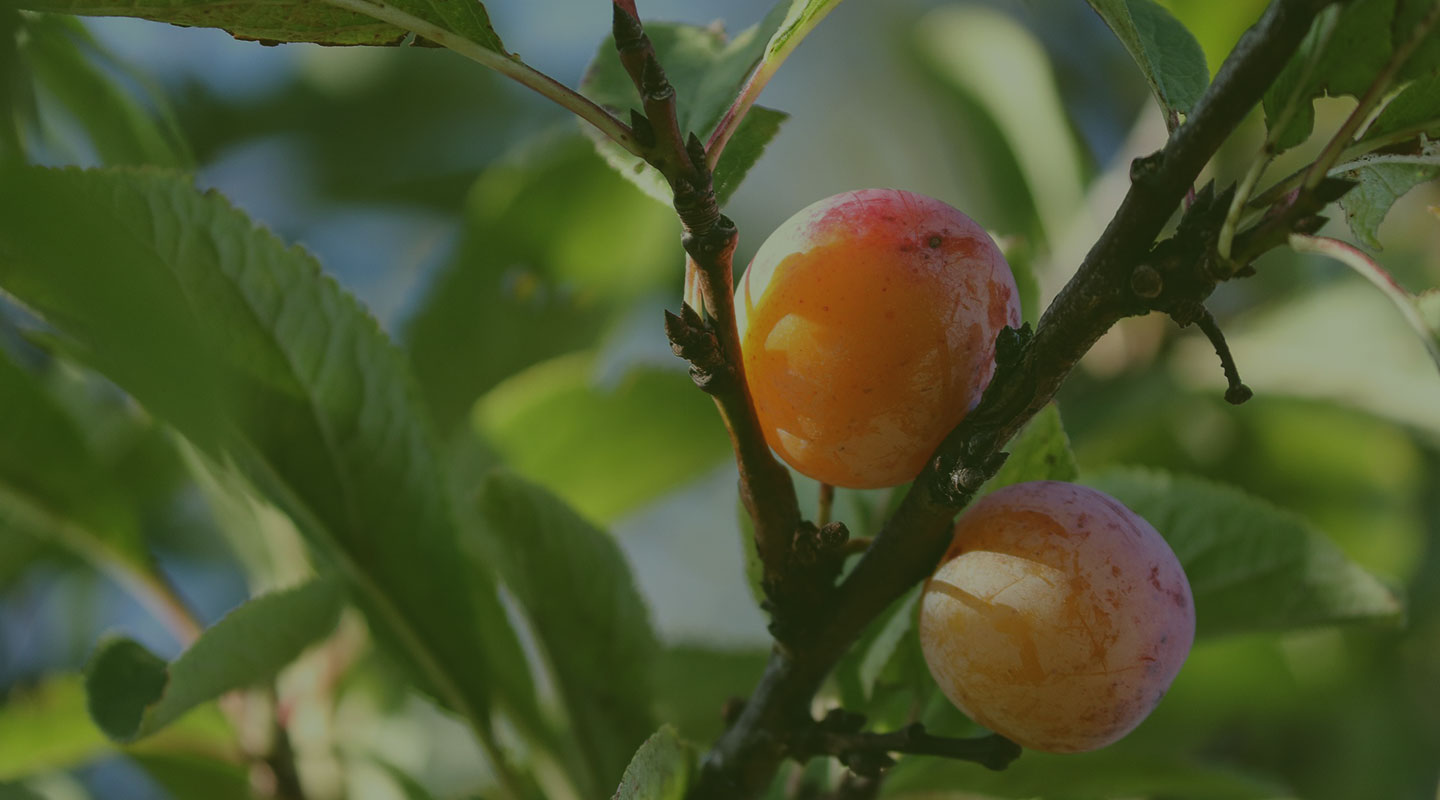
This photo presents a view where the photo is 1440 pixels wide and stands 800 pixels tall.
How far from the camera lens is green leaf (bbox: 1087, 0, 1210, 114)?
2.68 feet

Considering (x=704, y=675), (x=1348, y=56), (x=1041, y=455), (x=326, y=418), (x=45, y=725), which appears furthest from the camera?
(x=45, y=725)

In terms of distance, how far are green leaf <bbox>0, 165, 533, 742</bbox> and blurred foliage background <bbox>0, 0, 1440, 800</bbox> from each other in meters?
0.11

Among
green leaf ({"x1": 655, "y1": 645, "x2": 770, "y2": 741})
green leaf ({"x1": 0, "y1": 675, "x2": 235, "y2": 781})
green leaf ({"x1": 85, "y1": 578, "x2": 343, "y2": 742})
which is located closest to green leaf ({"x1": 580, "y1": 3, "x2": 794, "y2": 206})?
green leaf ({"x1": 85, "y1": 578, "x2": 343, "y2": 742})

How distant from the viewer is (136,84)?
1425mm

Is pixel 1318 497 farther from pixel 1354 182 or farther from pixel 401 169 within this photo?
pixel 401 169

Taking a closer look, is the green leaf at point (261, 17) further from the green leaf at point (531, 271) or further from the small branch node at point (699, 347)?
the green leaf at point (531, 271)

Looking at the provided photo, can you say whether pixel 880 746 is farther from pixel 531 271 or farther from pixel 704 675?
pixel 531 271

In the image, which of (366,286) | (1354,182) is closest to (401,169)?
(366,286)

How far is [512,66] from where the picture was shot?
2.56ft

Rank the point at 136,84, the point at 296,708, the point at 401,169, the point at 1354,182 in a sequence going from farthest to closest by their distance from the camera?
the point at 401,169
the point at 296,708
the point at 136,84
the point at 1354,182

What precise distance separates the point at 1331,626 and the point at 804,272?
0.74m

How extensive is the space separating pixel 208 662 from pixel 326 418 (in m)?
0.24

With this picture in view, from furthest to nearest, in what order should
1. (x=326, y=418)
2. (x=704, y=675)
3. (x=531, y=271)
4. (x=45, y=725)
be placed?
(x=531, y=271) < (x=45, y=725) < (x=704, y=675) < (x=326, y=418)

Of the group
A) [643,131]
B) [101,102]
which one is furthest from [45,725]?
[643,131]
